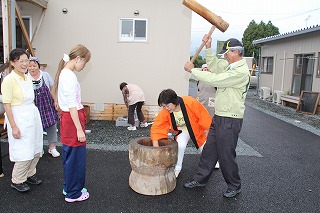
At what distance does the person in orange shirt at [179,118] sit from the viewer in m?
3.82

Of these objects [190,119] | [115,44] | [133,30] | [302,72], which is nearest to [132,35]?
[133,30]

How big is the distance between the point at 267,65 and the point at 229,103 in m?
14.3

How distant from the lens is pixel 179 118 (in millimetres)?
4074

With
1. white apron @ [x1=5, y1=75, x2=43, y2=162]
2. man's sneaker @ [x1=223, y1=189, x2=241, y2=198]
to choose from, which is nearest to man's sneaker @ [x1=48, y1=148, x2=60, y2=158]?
white apron @ [x1=5, y1=75, x2=43, y2=162]

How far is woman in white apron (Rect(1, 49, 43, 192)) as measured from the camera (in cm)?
339

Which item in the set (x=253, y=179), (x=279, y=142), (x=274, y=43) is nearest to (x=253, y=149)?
(x=279, y=142)

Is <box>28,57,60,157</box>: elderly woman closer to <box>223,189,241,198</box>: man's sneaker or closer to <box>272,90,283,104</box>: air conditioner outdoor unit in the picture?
<box>223,189,241,198</box>: man's sneaker

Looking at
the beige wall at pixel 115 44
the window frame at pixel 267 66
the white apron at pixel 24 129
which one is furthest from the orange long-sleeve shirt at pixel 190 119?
the window frame at pixel 267 66

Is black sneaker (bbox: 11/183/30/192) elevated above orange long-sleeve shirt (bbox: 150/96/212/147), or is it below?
below

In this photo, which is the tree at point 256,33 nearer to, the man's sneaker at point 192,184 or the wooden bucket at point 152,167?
the man's sneaker at point 192,184

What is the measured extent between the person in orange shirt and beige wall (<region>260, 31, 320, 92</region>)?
9.17m

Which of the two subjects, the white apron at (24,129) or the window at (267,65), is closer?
the white apron at (24,129)

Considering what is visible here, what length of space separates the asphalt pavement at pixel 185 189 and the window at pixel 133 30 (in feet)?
9.75

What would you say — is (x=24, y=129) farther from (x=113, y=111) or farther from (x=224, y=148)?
(x=113, y=111)
